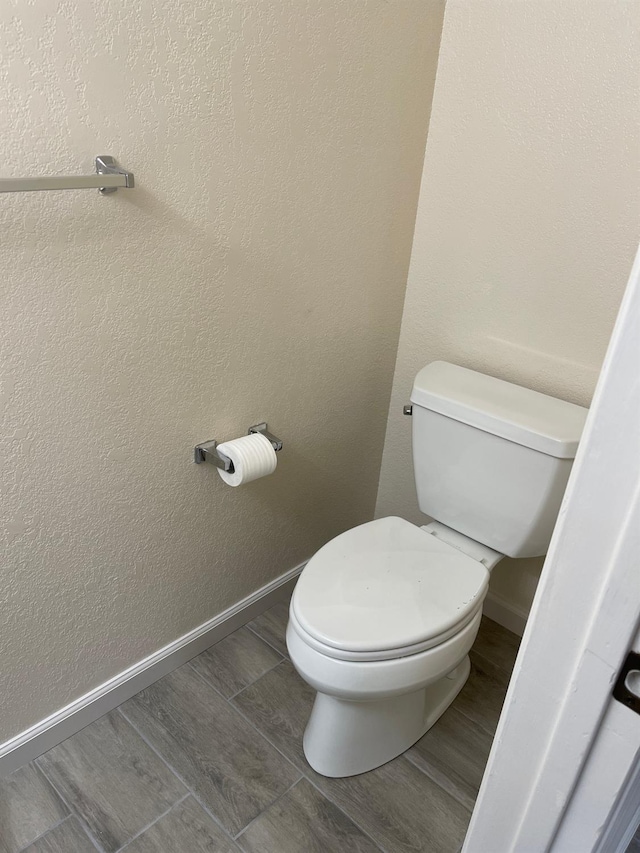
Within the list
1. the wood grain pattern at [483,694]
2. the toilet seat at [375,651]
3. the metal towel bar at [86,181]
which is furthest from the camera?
the wood grain pattern at [483,694]

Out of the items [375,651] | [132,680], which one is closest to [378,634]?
[375,651]

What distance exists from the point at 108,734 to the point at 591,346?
1.46 meters

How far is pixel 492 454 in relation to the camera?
1.50 m

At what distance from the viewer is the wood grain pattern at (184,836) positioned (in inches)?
51.7

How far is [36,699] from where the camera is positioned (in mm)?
1424

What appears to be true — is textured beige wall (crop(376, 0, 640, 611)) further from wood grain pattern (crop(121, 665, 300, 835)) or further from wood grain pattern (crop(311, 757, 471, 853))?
wood grain pattern (crop(121, 665, 300, 835))

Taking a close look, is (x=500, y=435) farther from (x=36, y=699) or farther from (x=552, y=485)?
(x=36, y=699)

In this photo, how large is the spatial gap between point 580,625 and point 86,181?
3.11 feet

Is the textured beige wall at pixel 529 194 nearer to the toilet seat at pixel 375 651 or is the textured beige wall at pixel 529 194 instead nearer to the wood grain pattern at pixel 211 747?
the toilet seat at pixel 375 651

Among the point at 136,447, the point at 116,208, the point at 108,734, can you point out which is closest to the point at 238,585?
the point at 108,734

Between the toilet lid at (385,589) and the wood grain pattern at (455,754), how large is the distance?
408mm

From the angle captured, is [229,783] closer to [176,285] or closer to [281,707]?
[281,707]

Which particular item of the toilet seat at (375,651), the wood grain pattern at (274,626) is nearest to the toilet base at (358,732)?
the toilet seat at (375,651)

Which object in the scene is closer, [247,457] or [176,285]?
[176,285]
